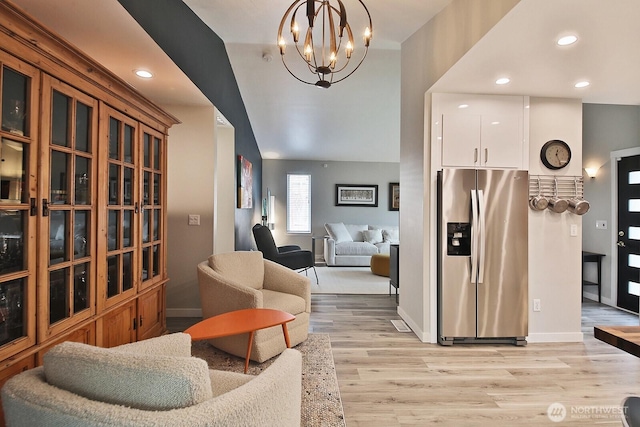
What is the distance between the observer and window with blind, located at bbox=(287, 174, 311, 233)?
8180 mm

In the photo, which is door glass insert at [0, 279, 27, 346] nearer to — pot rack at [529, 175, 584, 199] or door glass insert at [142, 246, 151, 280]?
door glass insert at [142, 246, 151, 280]

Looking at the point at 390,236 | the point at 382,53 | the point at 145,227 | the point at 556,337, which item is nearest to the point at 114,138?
the point at 145,227

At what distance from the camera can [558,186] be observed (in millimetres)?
3268

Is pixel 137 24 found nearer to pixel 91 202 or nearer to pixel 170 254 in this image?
pixel 91 202

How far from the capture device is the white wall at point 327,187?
812 centimetres

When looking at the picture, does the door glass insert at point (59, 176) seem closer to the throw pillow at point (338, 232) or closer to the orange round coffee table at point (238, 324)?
the orange round coffee table at point (238, 324)

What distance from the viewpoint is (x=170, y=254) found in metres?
3.71

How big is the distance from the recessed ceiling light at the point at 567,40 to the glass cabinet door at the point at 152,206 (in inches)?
117

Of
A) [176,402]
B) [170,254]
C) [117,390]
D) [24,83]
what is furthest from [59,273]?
[170,254]

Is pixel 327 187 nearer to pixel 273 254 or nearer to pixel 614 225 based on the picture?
pixel 273 254

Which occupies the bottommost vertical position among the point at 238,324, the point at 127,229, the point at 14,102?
the point at 238,324

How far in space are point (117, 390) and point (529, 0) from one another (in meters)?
2.46

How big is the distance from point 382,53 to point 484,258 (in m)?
2.84

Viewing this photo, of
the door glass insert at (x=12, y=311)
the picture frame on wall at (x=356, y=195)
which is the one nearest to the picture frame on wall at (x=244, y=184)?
the picture frame on wall at (x=356, y=195)
